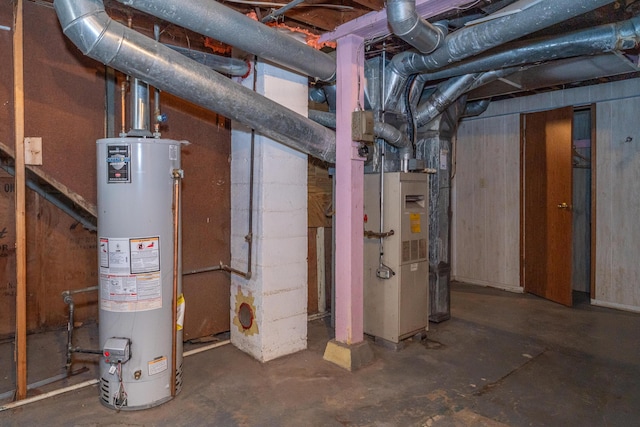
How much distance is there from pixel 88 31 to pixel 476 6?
2.17m

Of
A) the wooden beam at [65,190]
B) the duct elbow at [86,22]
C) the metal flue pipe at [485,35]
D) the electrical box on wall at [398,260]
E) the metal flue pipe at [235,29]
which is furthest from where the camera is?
the electrical box on wall at [398,260]

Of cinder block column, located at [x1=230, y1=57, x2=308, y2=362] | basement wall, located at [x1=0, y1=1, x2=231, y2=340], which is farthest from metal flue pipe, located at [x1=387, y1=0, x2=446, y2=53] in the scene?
basement wall, located at [x1=0, y1=1, x2=231, y2=340]

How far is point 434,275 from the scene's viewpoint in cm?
407

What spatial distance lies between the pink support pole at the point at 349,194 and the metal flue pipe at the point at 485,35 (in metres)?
0.43

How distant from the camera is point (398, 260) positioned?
3355mm

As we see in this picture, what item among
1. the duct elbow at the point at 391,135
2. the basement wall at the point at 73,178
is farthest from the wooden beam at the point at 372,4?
the basement wall at the point at 73,178

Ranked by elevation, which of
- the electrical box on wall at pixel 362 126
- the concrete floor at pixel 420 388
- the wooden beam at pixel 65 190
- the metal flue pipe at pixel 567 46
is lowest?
the concrete floor at pixel 420 388

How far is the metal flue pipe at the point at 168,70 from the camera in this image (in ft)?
6.55

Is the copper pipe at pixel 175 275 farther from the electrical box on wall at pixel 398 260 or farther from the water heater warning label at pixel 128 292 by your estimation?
the electrical box on wall at pixel 398 260

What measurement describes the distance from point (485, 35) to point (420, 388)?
221 cm

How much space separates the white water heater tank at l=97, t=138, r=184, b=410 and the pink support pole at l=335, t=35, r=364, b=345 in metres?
1.19

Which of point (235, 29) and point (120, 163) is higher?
point (235, 29)

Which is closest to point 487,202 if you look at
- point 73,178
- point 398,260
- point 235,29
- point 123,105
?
point 398,260

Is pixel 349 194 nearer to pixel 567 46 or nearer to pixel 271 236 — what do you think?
pixel 271 236
